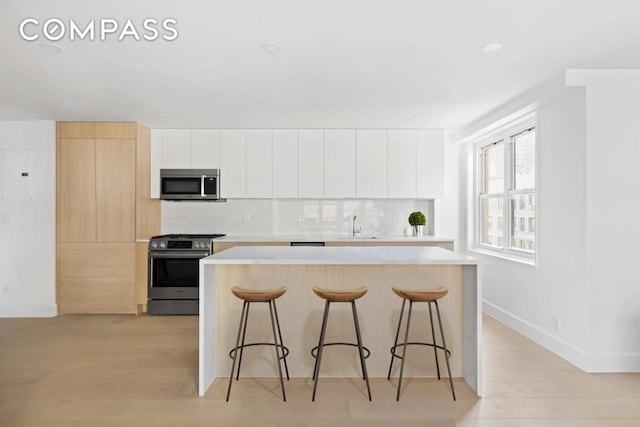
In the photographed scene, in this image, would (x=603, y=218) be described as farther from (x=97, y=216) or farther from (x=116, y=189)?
(x=97, y=216)

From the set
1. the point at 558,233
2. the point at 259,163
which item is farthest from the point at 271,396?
the point at 259,163

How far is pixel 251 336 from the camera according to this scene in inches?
122

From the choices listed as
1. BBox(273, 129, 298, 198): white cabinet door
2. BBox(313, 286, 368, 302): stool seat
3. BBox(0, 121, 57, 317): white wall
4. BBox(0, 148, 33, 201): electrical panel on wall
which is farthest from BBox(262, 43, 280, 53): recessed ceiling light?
BBox(0, 148, 33, 201): electrical panel on wall

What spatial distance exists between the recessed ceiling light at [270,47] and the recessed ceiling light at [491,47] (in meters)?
1.44

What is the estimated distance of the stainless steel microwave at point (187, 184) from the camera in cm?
544

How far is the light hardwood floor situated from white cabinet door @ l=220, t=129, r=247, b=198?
7.67 feet

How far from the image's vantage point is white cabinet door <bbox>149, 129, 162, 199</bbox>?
5.49 metres

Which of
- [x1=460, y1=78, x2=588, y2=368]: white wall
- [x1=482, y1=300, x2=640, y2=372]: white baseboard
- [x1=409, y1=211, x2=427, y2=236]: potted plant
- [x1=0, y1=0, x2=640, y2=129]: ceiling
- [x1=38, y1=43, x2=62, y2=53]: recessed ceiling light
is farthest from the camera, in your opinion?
[x1=409, y1=211, x2=427, y2=236]: potted plant

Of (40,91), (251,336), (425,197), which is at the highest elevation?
(40,91)

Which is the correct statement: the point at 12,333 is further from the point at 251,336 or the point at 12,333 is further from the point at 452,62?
the point at 452,62

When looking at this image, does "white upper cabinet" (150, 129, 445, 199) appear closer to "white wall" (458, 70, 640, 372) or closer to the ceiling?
the ceiling

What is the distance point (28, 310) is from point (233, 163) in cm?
310

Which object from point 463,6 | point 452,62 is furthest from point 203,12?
point 452,62

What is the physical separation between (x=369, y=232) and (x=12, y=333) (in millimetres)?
4342
